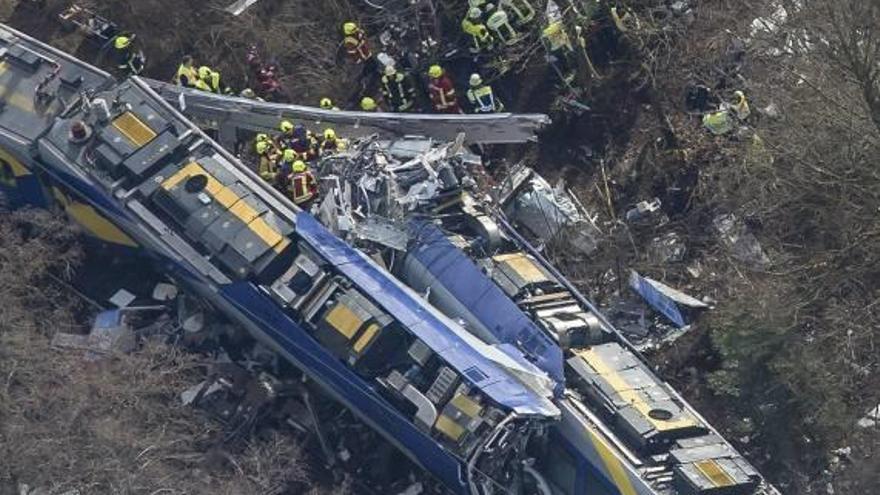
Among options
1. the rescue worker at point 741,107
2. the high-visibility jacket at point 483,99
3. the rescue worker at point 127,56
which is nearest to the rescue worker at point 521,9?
the high-visibility jacket at point 483,99

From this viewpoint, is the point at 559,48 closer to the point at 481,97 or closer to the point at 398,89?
the point at 481,97

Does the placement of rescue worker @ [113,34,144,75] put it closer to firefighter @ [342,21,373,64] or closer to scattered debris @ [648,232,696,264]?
firefighter @ [342,21,373,64]

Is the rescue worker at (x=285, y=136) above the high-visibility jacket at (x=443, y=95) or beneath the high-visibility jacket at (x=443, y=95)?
beneath

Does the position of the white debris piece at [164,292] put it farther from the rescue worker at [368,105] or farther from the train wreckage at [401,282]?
the rescue worker at [368,105]

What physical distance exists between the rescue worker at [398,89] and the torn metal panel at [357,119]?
79 cm

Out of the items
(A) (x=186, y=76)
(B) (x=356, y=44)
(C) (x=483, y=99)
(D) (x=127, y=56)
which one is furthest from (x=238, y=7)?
(C) (x=483, y=99)

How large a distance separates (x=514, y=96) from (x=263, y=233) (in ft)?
20.9

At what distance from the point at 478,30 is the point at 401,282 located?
18.5 ft

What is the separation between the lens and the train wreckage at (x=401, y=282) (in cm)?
1831

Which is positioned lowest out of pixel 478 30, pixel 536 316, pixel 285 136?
pixel 536 316

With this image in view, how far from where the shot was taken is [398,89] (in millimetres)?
23359

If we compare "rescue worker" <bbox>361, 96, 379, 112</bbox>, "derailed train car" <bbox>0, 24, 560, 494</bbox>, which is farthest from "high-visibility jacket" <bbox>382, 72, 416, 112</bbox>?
"derailed train car" <bbox>0, 24, 560, 494</bbox>

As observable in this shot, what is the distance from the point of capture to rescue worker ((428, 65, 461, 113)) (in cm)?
2316

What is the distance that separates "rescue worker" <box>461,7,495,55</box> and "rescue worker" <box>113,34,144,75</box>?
613cm
